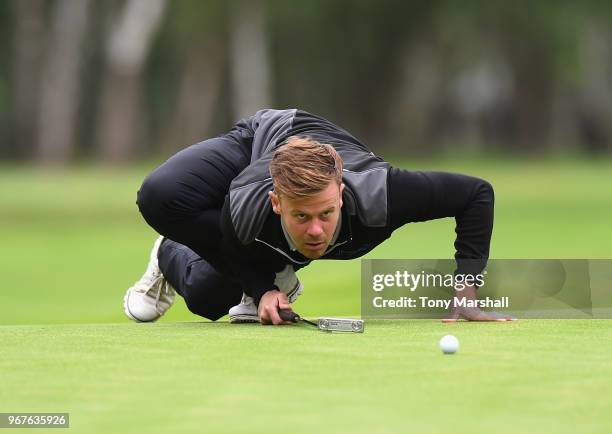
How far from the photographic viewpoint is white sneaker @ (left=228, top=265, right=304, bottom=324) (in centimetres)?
761

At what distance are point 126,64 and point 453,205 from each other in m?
42.7

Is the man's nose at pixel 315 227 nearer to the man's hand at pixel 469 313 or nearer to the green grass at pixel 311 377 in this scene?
the green grass at pixel 311 377

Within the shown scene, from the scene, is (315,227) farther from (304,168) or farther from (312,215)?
(304,168)

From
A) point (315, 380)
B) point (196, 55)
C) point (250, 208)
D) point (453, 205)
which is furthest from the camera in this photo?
point (196, 55)

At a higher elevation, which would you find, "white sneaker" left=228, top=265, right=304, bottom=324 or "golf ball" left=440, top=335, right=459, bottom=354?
"golf ball" left=440, top=335, right=459, bottom=354

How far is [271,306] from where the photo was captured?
7.30 metres

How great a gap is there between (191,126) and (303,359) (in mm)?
53234

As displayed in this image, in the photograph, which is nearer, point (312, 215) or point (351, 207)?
point (312, 215)

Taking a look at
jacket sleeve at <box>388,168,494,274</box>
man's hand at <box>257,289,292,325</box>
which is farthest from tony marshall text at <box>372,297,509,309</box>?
man's hand at <box>257,289,292,325</box>

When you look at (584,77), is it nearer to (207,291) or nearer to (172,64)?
(172,64)

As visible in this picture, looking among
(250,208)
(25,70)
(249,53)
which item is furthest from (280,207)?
(25,70)

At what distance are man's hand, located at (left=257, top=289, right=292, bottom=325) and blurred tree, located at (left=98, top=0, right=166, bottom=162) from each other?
133 ft

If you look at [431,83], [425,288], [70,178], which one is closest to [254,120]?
[425,288]

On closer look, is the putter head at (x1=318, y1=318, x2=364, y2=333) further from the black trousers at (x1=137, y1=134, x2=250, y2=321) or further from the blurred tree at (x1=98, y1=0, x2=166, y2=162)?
the blurred tree at (x1=98, y1=0, x2=166, y2=162)
